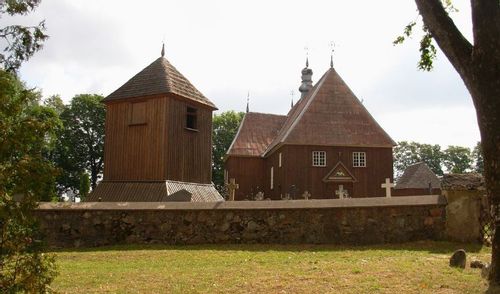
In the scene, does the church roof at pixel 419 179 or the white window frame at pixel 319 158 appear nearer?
the white window frame at pixel 319 158

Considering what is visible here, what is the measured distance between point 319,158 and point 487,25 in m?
23.8

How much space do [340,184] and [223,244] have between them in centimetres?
1870

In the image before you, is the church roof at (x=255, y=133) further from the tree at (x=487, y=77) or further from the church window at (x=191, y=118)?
the tree at (x=487, y=77)

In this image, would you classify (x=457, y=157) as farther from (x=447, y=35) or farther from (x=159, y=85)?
(x=447, y=35)

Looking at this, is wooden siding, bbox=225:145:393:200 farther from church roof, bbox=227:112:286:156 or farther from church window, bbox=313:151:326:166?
church roof, bbox=227:112:286:156

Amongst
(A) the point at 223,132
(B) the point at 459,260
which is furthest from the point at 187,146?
(A) the point at 223,132

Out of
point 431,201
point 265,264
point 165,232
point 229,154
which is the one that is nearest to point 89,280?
point 265,264

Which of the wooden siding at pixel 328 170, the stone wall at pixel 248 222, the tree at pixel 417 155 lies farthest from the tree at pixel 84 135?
the tree at pixel 417 155

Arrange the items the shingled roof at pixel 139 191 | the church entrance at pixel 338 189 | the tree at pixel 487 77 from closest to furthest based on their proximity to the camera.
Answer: the tree at pixel 487 77, the shingled roof at pixel 139 191, the church entrance at pixel 338 189

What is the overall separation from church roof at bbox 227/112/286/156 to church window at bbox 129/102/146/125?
1427 centimetres

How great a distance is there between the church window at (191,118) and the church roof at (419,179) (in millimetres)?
26733

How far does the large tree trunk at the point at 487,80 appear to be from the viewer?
6.12 metres

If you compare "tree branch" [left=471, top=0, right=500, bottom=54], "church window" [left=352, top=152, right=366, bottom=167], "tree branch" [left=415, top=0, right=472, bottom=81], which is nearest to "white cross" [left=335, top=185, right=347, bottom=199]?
"church window" [left=352, top=152, right=366, bottom=167]

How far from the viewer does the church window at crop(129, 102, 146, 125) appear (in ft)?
73.6
